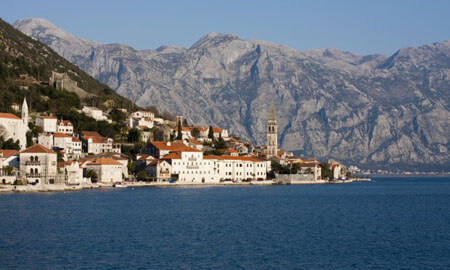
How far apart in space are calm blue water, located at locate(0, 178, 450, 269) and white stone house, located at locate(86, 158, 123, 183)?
1293 inches

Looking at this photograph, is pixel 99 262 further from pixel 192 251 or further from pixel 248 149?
pixel 248 149

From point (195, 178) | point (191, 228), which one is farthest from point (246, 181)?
point (191, 228)

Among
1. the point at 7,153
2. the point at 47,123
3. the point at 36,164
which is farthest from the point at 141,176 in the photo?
the point at 7,153

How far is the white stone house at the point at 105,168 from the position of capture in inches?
4321

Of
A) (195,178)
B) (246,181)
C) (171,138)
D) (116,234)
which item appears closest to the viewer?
(116,234)

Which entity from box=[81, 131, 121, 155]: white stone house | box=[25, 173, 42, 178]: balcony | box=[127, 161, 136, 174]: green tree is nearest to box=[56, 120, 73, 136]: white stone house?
box=[81, 131, 121, 155]: white stone house

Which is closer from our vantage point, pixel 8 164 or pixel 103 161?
pixel 8 164

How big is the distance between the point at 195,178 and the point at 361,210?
183ft

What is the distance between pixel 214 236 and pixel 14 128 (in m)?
72.7

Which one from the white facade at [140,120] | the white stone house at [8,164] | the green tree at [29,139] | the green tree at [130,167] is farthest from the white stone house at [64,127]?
the white stone house at [8,164]

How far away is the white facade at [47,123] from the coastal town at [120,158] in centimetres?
17

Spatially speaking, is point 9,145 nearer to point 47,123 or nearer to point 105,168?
point 105,168

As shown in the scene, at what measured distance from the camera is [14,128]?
11312cm

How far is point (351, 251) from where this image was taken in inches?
1665
